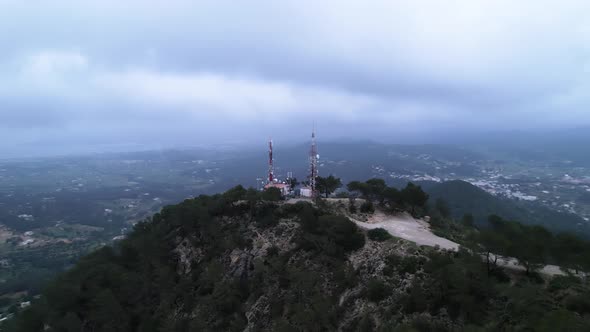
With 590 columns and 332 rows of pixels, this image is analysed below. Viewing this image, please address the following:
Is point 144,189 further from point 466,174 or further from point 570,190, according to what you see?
point 570,190

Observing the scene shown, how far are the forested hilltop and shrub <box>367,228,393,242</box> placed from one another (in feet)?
0.39

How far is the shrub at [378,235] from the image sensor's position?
24.2 meters

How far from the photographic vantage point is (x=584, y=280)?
1703 centimetres

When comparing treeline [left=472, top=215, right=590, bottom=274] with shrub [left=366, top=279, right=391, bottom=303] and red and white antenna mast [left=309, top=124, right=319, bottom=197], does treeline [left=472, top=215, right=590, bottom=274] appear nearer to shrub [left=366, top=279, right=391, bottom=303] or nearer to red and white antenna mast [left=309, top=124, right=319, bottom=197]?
shrub [left=366, top=279, right=391, bottom=303]

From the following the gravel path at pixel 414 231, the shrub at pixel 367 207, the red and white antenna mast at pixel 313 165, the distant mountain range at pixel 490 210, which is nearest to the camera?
the gravel path at pixel 414 231

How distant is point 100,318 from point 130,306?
144 inches

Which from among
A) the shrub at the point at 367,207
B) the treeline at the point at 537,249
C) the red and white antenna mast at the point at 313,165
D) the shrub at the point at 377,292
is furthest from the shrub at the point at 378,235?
the red and white antenna mast at the point at 313,165

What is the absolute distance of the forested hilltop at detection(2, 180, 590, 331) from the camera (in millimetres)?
15125

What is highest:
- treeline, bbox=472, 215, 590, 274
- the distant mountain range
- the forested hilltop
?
treeline, bbox=472, 215, 590, 274

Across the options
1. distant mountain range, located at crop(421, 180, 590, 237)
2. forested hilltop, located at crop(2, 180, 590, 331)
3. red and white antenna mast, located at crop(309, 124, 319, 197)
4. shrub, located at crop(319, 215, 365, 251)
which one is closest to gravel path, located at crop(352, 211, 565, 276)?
forested hilltop, located at crop(2, 180, 590, 331)

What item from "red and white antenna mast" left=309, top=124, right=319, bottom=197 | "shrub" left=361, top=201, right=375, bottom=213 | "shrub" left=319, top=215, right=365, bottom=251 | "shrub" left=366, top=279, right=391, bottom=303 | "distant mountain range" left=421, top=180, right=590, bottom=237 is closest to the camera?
"shrub" left=366, top=279, right=391, bottom=303

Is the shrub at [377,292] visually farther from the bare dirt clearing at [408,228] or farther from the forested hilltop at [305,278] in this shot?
the bare dirt clearing at [408,228]

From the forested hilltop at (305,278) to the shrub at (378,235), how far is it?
0.39 ft

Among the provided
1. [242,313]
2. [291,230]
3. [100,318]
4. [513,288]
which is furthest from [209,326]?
[513,288]
